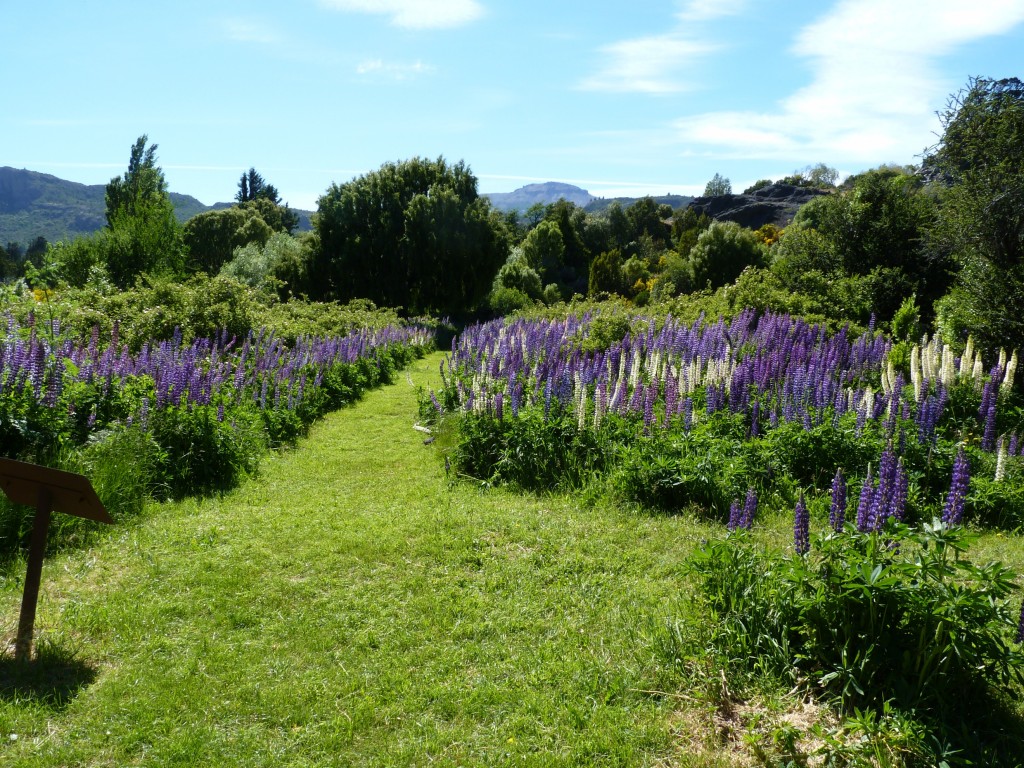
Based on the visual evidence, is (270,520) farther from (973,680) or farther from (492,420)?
(973,680)

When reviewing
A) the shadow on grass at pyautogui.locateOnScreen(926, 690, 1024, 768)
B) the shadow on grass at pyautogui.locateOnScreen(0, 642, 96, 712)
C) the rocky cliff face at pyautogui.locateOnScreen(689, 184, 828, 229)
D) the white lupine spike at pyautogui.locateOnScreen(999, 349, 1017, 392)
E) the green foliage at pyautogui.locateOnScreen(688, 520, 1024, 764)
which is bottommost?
the shadow on grass at pyautogui.locateOnScreen(0, 642, 96, 712)

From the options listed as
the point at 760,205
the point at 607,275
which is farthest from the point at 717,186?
the point at 607,275

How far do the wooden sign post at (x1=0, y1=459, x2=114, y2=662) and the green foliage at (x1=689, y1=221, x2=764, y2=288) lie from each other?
41902 mm

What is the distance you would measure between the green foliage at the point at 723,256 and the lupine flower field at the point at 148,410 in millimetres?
37056

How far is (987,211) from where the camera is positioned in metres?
11.0

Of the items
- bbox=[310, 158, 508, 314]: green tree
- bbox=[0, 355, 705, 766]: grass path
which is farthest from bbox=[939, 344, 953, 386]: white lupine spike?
bbox=[310, 158, 508, 314]: green tree

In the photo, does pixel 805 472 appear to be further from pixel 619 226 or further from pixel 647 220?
pixel 647 220

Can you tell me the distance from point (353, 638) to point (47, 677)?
1.77 metres

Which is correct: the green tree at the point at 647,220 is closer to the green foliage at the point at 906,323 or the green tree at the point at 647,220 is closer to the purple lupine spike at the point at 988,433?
the green foliage at the point at 906,323

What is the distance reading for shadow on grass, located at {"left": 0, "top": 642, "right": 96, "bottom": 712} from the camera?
375cm

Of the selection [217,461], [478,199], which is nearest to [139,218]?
[478,199]

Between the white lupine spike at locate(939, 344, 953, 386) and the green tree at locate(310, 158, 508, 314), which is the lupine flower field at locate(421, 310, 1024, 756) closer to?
the white lupine spike at locate(939, 344, 953, 386)

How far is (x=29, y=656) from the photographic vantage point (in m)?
4.04

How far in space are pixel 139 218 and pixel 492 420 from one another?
32194 mm
